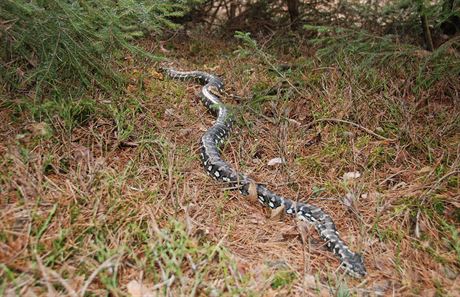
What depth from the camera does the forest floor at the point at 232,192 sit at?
9.73 feet

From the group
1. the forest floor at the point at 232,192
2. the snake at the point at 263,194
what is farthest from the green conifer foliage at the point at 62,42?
the snake at the point at 263,194

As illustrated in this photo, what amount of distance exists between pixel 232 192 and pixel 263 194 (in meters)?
0.34

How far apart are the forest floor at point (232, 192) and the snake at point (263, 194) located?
94mm

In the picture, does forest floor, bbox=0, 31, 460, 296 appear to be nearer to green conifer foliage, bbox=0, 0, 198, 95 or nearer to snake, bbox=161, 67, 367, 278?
snake, bbox=161, 67, 367, 278

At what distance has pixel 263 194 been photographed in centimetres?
431

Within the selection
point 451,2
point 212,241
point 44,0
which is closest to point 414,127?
point 451,2

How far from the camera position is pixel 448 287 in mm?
3100

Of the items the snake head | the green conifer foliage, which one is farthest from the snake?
the green conifer foliage

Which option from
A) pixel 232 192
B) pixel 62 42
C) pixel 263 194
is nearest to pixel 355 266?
pixel 263 194

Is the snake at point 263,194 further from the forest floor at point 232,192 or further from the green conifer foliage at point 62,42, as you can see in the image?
the green conifer foliage at point 62,42

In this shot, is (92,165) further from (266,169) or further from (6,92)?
(266,169)

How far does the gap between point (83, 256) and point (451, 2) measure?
5.93m

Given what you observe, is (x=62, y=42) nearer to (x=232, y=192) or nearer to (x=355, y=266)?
(x=232, y=192)

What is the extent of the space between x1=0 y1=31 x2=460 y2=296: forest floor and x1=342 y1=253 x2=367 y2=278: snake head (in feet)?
0.20
